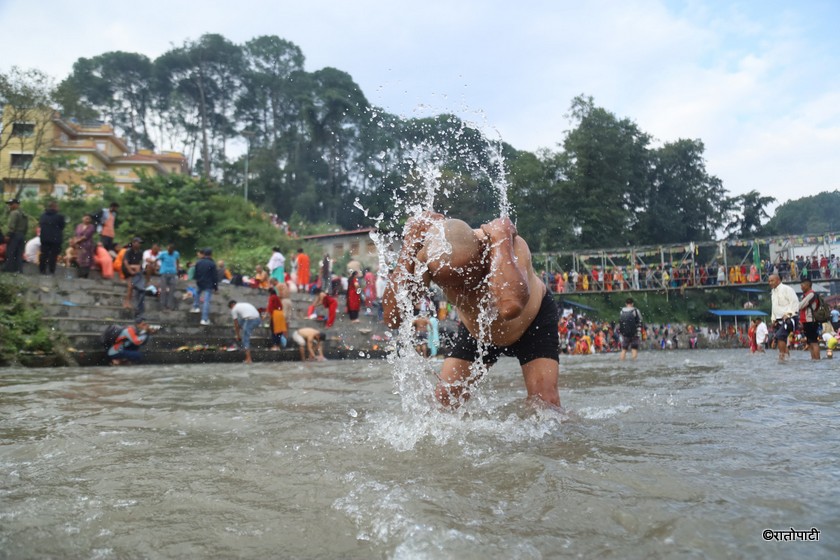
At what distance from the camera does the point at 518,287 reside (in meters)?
3.31

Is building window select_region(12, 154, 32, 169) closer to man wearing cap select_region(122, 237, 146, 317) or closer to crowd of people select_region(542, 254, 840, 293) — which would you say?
man wearing cap select_region(122, 237, 146, 317)

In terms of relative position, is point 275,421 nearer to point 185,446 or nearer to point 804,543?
point 185,446

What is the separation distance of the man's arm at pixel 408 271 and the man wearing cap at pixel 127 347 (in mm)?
8618

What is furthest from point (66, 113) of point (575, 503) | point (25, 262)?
point (575, 503)

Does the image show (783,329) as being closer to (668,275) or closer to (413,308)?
(413,308)

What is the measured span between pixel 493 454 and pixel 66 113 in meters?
34.5

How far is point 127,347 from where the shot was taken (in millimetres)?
10852

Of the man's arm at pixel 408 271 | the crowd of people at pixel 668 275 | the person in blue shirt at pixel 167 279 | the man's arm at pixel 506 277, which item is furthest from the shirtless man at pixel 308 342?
the crowd of people at pixel 668 275

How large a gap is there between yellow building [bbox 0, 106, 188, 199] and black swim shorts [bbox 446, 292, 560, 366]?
27.3 m

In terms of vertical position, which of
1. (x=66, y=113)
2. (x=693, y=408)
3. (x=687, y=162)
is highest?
(x=687, y=162)

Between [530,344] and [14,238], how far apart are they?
11.9 m

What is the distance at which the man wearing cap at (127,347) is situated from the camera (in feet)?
35.0

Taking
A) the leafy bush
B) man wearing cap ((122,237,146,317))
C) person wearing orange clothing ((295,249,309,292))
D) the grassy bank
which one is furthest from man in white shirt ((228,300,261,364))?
person wearing orange clothing ((295,249,309,292))

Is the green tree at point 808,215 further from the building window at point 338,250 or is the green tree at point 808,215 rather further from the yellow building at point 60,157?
the yellow building at point 60,157
